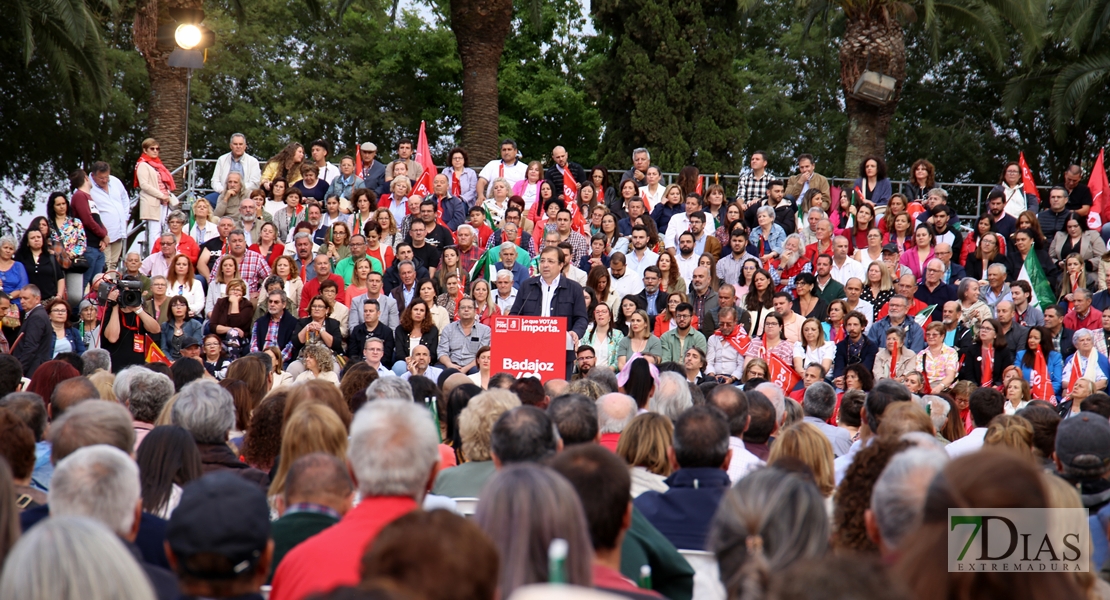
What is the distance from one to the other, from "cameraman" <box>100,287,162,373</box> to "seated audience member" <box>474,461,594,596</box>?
10840mm

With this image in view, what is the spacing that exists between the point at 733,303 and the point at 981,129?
23580 millimetres

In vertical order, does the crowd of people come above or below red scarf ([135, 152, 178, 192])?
below

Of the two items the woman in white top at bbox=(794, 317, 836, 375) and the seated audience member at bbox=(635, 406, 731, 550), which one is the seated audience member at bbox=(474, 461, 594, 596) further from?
the woman in white top at bbox=(794, 317, 836, 375)

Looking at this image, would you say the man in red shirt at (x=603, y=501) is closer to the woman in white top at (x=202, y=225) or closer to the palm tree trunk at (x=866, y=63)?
the woman in white top at (x=202, y=225)

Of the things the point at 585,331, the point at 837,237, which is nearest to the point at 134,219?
the point at 585,331

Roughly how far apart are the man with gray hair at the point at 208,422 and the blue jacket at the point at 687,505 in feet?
6.17

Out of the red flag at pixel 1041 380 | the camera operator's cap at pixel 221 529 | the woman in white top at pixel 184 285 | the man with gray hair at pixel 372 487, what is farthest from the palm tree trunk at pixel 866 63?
the camera operator's cap at pixel 221 529

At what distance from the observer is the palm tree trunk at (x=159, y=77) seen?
22.0 metres

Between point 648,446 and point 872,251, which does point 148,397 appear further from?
point 872,251

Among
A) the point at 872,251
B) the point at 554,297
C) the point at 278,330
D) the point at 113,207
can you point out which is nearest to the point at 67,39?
the point at 113,207

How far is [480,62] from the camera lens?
23.1m

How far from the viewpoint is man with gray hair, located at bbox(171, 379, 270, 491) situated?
570 cm

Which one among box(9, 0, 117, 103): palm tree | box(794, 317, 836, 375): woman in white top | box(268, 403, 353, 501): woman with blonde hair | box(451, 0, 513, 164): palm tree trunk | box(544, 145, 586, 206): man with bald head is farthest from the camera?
box(451, 0, 513, 164): palm tree trunk

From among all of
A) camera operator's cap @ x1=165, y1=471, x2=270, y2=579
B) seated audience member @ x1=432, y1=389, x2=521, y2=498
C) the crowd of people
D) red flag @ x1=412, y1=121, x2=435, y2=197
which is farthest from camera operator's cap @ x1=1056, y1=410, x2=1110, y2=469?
red flag @ x1=412, y1=121, x2=435, y2=197
